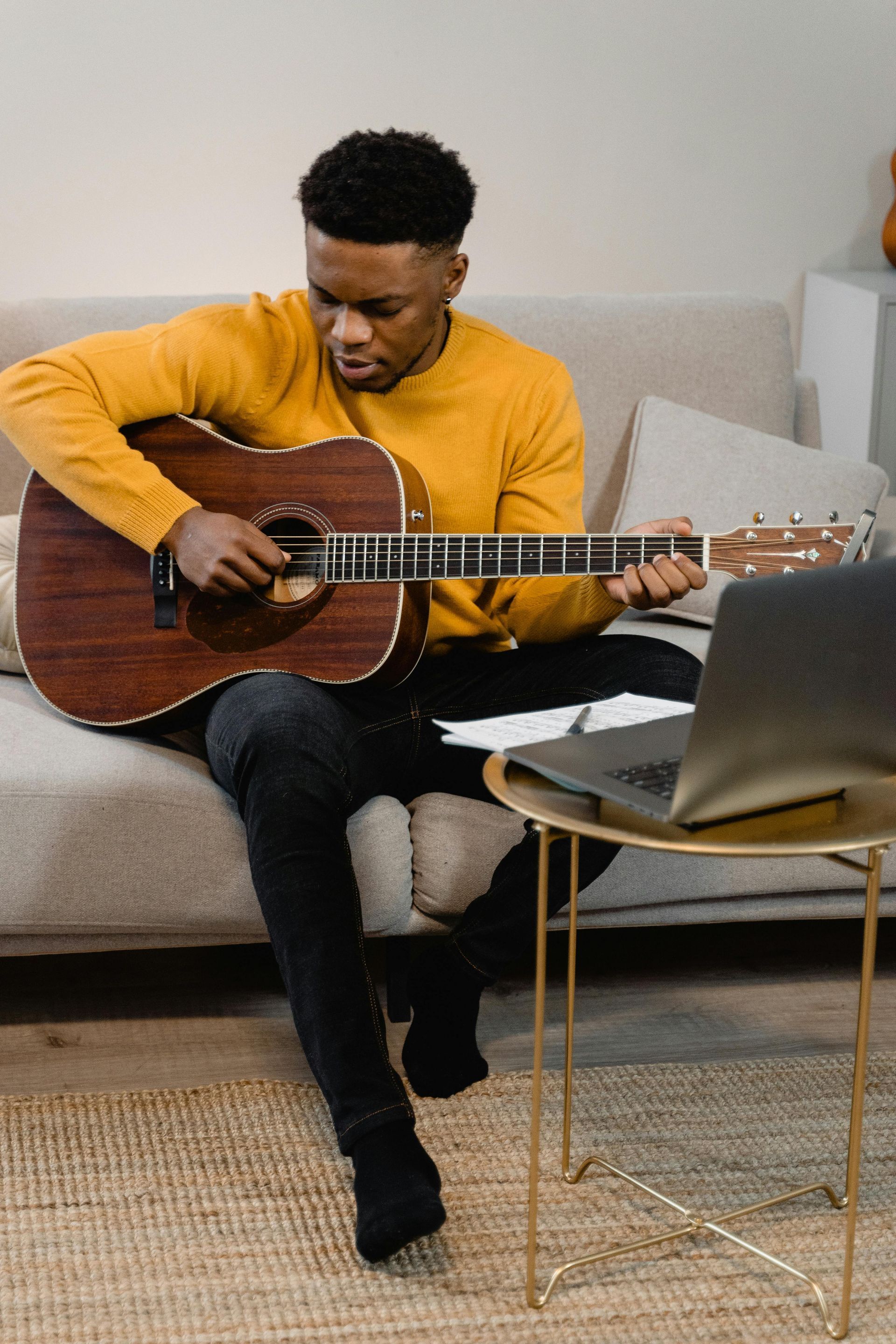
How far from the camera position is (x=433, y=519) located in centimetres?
162

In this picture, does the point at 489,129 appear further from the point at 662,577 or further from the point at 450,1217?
the point at 450,1217

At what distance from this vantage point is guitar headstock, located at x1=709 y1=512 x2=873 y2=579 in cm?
139

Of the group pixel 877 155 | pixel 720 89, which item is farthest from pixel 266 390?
pixel 877 155

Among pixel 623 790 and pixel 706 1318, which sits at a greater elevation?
pixel 623 790

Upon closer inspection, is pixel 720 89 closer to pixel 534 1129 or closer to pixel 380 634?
pixel 380 634

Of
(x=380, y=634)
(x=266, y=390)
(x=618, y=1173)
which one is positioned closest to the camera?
(x=618, y=1173)

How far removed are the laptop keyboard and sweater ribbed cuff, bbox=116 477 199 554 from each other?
740 mm

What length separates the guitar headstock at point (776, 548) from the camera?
1393 millimetres

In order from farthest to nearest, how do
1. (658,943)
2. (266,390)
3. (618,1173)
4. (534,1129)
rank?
(658,943)
(266,390)
(618,1173)
(534,1129)

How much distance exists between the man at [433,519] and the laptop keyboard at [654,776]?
1.30ft

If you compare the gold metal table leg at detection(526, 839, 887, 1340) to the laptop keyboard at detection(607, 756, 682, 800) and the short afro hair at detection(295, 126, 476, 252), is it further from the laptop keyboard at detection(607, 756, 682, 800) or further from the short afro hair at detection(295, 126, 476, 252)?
the short afro hair at detection(295, 126, 476, 252)

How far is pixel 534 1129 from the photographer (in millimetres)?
1060

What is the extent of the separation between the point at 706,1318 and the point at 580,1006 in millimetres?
604

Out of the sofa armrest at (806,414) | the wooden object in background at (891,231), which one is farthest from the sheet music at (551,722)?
the wooden object in background at (891,231)
